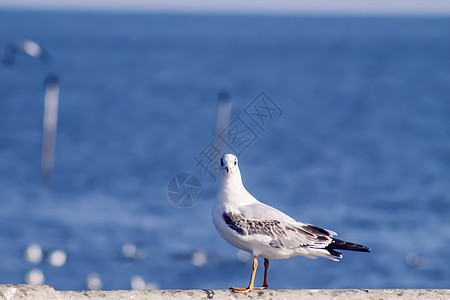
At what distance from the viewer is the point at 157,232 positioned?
80.7 ft

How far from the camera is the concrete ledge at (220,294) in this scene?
16.2 feet

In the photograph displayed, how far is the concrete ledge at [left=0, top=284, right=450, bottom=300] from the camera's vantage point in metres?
4.95

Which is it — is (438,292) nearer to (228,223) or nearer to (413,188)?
(228,223)

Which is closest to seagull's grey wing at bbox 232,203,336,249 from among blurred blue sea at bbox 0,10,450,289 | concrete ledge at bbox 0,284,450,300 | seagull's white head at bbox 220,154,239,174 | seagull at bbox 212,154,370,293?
seagull at bbox 212,154,370,293

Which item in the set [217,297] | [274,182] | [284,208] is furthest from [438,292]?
[274,182]

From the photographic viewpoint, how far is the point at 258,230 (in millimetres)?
6020

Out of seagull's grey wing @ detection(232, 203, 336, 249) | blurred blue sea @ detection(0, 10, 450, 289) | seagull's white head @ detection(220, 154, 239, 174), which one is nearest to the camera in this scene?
seagull's grey wing @ detection(232, 203, 336, 249)

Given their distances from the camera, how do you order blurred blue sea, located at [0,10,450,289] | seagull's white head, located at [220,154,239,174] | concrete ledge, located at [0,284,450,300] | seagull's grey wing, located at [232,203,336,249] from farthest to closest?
blurred blue sea, located at [0,10,450,289]
seagull's white head, located at [220,154,239,174]
seagull's grey wing, located at [232,203,336,249]
concrete ledge, located at [0,284,450,300]

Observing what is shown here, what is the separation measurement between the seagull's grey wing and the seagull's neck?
79 mm

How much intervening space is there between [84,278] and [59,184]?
1246cm

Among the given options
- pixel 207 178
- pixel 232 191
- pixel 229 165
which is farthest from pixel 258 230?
pixel 207 178

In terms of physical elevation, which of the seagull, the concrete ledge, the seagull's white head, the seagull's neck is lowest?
the concrete ledge

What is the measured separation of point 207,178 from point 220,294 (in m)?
26.8

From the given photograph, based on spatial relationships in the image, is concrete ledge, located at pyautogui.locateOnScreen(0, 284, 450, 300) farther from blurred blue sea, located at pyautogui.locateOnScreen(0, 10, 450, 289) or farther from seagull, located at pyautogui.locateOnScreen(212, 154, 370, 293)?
blurred blue sea, located at pyautogui.locateOnScreen(0, 10, 450, 289)
